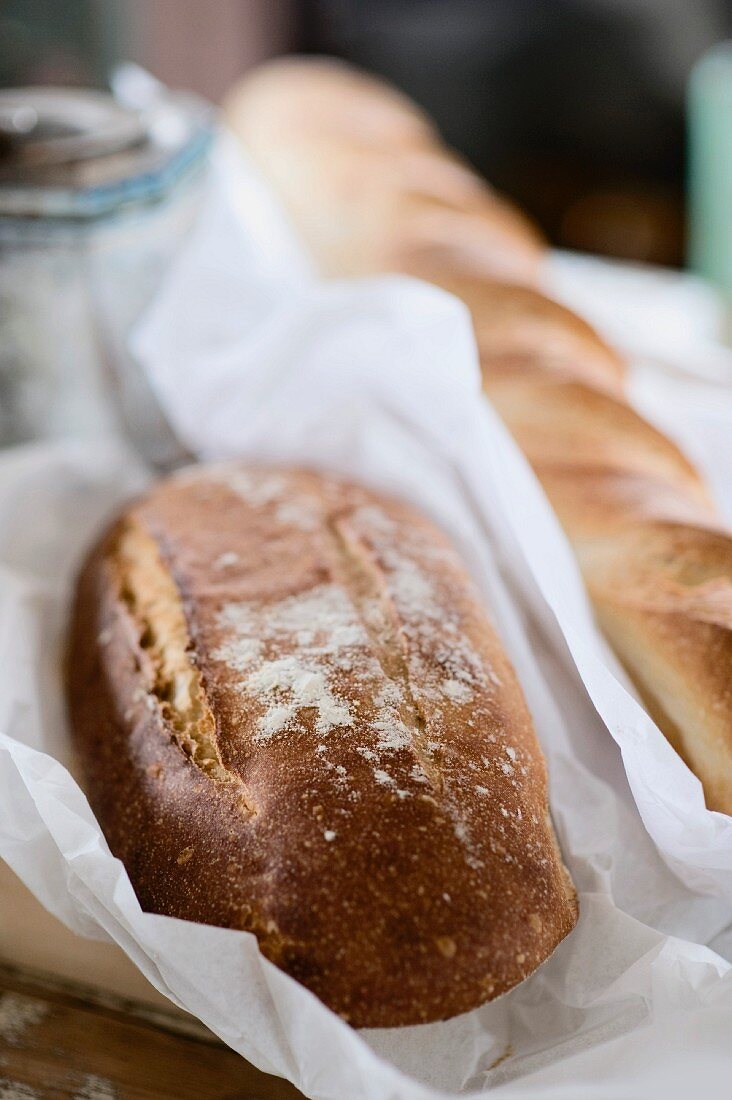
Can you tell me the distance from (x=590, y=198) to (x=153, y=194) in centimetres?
250

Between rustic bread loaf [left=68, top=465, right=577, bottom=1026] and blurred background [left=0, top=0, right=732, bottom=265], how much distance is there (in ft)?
7.02

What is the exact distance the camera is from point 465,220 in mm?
1363

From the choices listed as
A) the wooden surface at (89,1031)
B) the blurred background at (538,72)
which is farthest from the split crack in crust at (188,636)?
the blurred background at (538,72)

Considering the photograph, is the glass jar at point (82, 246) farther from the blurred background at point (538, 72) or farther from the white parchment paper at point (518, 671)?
the blurred background at point (538, 72)

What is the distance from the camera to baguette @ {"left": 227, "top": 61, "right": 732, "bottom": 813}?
0.78 metres

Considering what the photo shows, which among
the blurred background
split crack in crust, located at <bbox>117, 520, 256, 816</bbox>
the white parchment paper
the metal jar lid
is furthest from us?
the blurred background

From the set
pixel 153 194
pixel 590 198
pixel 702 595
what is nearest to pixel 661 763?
pixel 702 595

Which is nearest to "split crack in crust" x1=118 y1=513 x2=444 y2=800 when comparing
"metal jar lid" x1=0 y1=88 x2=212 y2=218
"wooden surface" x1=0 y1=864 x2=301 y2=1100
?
"wooden surface" x1=0 y1=864 x2=301 y2=1100

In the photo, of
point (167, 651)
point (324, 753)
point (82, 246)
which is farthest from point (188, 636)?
point (82, 246)

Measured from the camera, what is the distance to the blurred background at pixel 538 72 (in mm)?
2752

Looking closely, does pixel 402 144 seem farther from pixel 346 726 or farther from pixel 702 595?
pixel 346 726

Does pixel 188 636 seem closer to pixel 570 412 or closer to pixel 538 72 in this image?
pixel 570 412

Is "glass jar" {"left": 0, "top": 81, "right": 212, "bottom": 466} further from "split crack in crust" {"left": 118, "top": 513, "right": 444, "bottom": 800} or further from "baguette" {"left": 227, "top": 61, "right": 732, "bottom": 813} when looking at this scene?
"baguette" {"left": 227, "top": 61, "right": 732, "bottom": 813}

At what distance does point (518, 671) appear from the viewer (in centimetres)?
83
